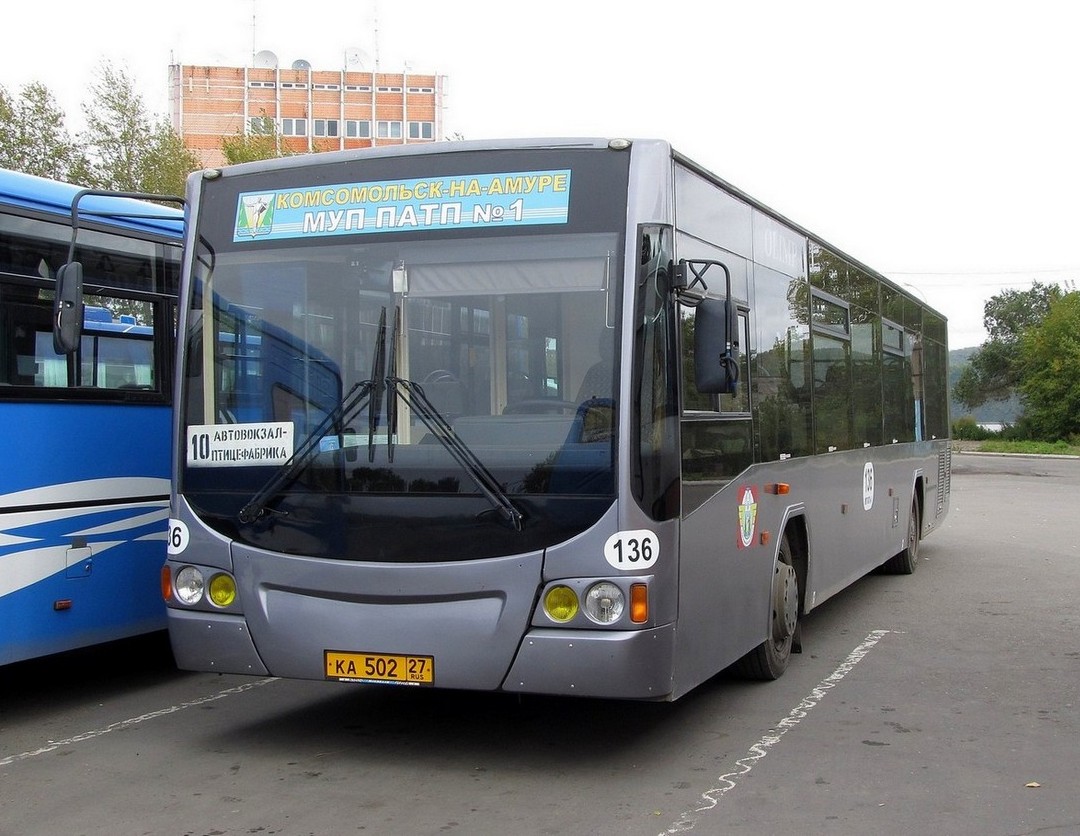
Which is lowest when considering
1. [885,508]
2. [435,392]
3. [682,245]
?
[885,508]

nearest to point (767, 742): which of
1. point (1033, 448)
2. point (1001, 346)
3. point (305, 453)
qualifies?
point (305, 453)

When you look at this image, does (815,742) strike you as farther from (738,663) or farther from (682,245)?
(682,245)

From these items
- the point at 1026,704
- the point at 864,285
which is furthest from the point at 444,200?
the point at 864,285

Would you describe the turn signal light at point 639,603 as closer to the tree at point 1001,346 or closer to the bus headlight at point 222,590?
the bus headlight at point 222,590

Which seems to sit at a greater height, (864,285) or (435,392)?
(864,285)

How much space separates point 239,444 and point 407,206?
1.46 meters

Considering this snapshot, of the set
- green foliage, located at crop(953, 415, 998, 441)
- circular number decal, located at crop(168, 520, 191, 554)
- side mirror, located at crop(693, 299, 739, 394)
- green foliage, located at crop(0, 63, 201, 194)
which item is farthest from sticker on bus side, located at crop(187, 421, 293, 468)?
green foliage, located at crop(953, 415, 998, 441)

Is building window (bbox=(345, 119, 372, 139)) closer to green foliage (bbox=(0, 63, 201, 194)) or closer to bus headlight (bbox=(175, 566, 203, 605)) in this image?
green foliage (bbox=(0, 63, 201, 194))

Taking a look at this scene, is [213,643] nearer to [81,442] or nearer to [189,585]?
[189,585]

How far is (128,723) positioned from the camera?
7.57 meters

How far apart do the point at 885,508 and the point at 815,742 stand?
19.7 ft

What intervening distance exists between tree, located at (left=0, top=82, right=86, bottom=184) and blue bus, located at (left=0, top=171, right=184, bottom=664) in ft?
54.6

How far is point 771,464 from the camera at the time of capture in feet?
26.5

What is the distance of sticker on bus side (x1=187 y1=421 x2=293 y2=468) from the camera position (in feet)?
21.2
